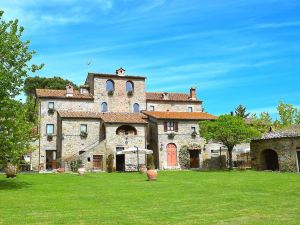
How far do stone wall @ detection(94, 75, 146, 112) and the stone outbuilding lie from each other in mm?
17383

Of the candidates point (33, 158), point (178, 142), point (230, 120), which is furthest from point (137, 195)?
point (33, 158)

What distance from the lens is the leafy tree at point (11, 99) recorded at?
20.0m

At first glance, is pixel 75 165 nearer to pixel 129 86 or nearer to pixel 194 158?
pixel 129 86

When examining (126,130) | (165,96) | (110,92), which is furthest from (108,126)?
(165,96)

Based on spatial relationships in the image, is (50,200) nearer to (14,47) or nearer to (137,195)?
(137,195)

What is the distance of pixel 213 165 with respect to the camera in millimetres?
48438

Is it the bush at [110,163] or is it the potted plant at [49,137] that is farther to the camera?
the potted plant at [49,137]

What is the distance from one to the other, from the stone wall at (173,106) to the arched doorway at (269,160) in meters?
15.0

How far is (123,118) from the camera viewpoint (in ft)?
152

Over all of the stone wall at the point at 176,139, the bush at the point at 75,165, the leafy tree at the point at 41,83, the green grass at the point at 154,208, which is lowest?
the green grass at the point at 154,208

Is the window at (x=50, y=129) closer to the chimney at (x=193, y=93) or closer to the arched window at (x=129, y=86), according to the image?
the arched window at (x=129, y=86)

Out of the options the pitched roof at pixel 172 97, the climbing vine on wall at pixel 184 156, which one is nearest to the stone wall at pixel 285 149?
the climbing vine on wall at pixel 184 156

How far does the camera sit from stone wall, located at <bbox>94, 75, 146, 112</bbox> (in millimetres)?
50281

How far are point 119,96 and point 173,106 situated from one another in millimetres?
8414
